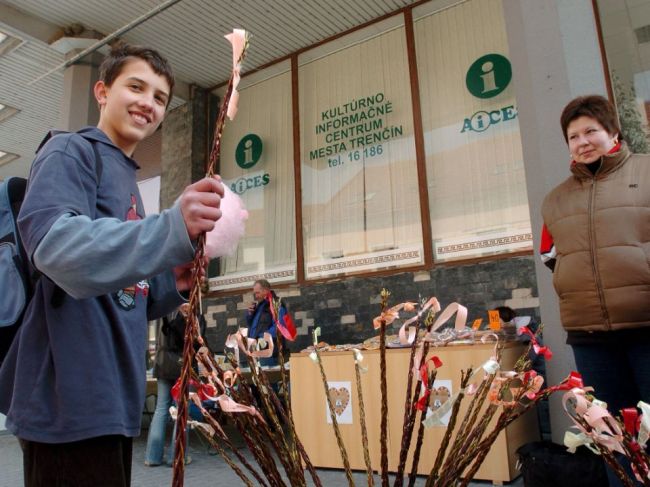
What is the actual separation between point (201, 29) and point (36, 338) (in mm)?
6951

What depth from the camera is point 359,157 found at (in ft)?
22.4

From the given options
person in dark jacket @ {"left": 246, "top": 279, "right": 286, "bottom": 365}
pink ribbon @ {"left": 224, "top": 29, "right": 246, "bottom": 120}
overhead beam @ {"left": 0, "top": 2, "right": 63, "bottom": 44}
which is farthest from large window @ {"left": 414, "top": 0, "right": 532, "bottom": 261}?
pink ribbon @ {"left": 224, "top": 29, "right": 246, "bottom": 120}

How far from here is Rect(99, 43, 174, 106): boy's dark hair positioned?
1.13 meters

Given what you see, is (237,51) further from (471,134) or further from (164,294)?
(471,134)

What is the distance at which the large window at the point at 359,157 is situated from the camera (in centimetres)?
641

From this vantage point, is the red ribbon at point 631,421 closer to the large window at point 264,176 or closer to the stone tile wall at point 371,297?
the stone tile wall at point 371,297

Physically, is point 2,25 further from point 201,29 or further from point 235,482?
point 235,482

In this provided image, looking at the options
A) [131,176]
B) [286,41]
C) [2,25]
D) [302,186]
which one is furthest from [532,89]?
[2,25]

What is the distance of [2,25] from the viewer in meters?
6.29

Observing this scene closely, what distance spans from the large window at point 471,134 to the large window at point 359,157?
0.94 ft

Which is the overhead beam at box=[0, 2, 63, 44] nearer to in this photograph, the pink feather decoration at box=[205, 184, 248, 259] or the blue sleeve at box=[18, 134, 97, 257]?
the blue sleeve at box=[18, 134, 97, 257]

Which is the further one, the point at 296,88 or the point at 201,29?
the point at 296,88

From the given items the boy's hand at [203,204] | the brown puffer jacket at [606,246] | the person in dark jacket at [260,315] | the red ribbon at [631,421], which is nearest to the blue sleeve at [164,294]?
the boy's hand at [203,204]

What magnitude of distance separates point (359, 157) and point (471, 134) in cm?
149
